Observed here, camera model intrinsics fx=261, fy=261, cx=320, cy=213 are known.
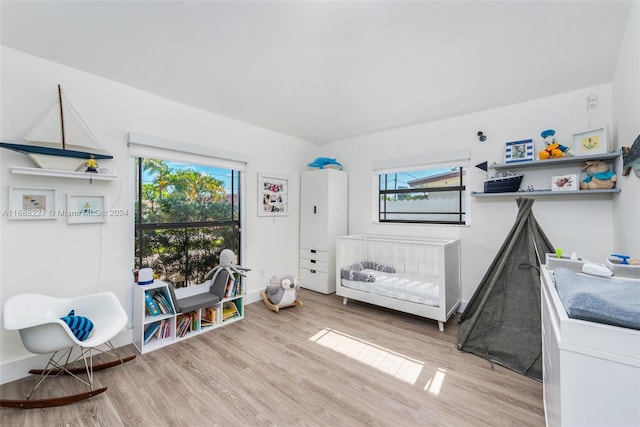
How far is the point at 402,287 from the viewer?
2.86 metres

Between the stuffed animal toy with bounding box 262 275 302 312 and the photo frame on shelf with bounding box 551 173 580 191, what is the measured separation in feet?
9.38

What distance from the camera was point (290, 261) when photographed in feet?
13.2

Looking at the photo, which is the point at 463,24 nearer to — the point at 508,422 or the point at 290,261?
the point at 508,422

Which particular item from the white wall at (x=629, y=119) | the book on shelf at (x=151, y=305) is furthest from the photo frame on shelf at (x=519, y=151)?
the book on shelf at (x=151, y=305)

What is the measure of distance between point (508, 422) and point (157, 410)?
209 cm

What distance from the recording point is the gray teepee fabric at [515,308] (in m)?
2.01

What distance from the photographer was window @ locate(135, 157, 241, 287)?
2629mm

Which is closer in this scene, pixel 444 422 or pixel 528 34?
pixel 444 422

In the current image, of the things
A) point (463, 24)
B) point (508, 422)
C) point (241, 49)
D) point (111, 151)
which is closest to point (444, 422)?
point (508, 422)

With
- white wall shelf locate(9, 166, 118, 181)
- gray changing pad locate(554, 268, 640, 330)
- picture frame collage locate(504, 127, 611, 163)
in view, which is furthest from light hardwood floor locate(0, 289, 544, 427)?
picture frame collage locate(504, 127, 611, 163)

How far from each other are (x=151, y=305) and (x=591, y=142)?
13.4ft

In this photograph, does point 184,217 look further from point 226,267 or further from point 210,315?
point 210,315

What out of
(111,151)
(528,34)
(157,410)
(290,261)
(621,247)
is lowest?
(157,410)

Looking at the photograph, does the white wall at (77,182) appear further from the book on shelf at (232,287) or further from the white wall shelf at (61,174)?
the book on shelf at (232,287)
